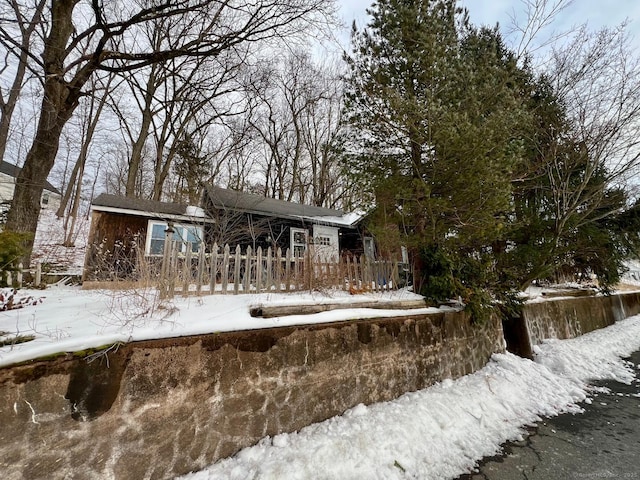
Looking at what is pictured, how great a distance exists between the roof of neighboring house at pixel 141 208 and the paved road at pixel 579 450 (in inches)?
413

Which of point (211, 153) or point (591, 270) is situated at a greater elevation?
point (211, 153)

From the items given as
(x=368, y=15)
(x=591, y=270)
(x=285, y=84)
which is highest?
(x=285, y=84)

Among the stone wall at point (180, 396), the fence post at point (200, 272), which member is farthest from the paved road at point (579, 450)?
the fence post at point (200, 272)

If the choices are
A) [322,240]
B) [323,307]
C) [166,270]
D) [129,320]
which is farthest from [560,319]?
[129,320]

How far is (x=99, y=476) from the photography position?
79.2 inches

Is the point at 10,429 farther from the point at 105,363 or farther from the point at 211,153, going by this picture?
the point at 211,153

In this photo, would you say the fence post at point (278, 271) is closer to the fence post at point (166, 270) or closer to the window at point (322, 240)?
the fence post at point (166, 270)

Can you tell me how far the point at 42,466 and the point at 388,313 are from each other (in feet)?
12.0

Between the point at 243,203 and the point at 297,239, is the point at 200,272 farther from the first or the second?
the point at 297,239

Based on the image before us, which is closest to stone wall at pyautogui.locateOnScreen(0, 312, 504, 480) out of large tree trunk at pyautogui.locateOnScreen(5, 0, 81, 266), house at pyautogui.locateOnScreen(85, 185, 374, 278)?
house at pyautogui.locateOnScreen(85, 185, 374, 278)

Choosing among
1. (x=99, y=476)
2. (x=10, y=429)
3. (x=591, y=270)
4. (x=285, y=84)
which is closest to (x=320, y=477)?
(x=99, y=476)

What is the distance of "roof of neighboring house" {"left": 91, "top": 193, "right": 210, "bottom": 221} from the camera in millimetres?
9648

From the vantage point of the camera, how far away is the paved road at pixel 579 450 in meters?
2.67

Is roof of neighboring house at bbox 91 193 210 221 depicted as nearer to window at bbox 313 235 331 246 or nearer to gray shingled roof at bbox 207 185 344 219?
gray shingled roof at bbox 207 185 344 219
